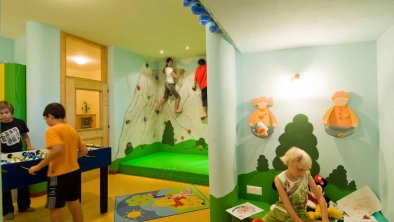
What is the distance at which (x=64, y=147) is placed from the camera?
214 centimetres

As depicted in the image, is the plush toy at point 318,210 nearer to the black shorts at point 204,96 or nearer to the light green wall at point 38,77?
the black shorts at point 204,96

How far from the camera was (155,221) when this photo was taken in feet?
8.69

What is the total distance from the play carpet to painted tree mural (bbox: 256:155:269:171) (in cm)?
98

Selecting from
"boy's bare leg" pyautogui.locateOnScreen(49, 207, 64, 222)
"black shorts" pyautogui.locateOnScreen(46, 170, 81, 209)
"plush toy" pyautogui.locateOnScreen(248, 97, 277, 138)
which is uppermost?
"plush toy" pyautogui.locateOnScreen(248, 97, 277, 138)

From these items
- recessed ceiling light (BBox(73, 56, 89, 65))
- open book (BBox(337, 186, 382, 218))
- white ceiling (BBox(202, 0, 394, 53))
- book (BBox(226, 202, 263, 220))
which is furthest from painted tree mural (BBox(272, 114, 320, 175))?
recessed ceiling light (BBox(73, 56, 89, 65))

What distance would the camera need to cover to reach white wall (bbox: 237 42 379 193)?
7.38 feet

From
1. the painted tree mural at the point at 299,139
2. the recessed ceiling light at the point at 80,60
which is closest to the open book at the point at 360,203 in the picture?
the painted tree mural at the point at 299,139

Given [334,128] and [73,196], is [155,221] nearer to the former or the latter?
[73,196]

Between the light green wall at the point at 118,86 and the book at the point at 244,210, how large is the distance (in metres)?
3.14

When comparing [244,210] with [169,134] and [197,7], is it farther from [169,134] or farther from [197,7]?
[169,134]

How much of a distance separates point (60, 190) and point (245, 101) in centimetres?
213

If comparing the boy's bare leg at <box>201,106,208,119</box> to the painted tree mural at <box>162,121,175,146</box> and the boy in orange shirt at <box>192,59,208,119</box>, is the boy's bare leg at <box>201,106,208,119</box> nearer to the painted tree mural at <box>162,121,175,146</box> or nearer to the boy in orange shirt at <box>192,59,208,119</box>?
the boy in orange shirt at <box>192,59,208,119</box>

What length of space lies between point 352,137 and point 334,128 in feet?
0.65

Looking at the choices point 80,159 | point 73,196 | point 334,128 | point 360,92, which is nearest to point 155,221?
point 73,196
